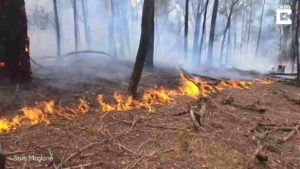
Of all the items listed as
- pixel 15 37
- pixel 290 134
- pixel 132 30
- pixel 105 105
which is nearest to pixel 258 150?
pixel 290 134

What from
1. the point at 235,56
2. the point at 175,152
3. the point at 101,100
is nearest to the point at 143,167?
the point at 175,152

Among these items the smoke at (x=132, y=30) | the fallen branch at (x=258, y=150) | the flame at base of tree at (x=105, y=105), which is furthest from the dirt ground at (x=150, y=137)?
the smoke at (x=132, y=30)

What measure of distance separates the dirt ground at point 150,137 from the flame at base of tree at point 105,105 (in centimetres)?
25

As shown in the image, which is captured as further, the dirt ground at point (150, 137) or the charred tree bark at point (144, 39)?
the charred tree bark at point (144, 39)

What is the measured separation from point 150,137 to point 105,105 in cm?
247

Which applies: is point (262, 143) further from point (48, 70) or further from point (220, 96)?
point (48, 70)

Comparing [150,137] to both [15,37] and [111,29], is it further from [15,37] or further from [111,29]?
[111,29]

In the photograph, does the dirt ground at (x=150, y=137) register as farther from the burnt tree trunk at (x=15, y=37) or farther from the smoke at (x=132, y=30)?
the smoke at (x=132, y=30)

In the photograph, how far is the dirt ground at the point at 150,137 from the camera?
21.2 feet

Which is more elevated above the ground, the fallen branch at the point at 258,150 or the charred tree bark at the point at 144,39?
the charred tree bark at the point at 144,39

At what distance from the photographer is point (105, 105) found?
32.1 ft

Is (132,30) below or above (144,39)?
above

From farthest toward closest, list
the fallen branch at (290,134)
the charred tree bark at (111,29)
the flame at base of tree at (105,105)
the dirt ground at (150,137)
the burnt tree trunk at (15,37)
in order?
the charred tree bark at (111,29), the burnt tree trunk at (15,37), the fallen branch at (290,134), the flame at base of tree at (105,105), the dirt ground at (150,137)

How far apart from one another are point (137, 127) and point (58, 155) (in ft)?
7.77
